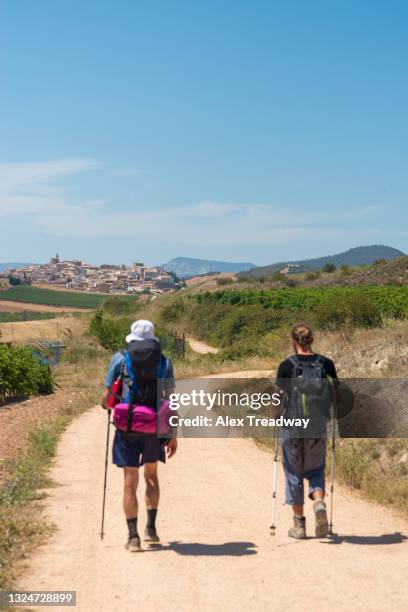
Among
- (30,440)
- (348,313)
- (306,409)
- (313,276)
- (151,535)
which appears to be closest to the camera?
(151,535)

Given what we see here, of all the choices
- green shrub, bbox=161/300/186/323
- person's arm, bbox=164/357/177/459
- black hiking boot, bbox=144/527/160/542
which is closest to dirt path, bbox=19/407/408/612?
black hiking boot, bbox=144/527/160/542

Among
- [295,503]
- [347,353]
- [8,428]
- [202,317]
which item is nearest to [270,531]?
[295,503]

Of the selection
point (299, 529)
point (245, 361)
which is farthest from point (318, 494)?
point (245, 361)

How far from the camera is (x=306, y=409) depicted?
291 inches

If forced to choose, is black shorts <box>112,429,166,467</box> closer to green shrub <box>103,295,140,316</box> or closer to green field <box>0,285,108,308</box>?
green shrub <box>103,295,140,316</box>

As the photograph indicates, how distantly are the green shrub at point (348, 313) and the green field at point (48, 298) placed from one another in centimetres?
11905

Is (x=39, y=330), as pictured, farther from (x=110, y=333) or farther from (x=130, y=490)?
(x=130, y=490)

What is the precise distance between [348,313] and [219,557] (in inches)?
939

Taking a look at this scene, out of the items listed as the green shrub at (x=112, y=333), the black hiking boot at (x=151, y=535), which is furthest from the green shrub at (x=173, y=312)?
the black hiking boot at (x=151, y=535)

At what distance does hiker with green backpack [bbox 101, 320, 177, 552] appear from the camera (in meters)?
6.99

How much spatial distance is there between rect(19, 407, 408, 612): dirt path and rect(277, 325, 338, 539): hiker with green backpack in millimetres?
333

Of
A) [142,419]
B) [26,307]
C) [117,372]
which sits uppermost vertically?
[117,372]

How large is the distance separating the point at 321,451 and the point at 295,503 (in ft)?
1.76

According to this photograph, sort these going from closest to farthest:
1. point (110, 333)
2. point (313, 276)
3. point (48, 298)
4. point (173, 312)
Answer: point (110, 333) < point (173, 312) < point (313, 276) < point (48, 298)
